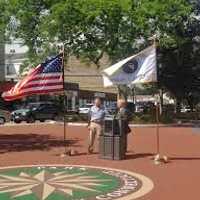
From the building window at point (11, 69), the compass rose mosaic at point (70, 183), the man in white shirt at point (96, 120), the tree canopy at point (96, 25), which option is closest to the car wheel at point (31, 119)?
the tree canopy at point (96, 25)

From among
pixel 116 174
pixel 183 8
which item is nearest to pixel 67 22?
pixel 183 8

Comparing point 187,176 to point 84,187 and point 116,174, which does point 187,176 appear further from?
point 84,187

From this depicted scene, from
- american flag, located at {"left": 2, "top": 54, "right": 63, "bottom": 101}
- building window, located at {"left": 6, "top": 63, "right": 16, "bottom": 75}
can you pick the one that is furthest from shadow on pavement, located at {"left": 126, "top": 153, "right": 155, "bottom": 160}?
building window, located at {"left": 6, "top": 63, "right": 16, "bottom": 75}

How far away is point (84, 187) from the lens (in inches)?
534

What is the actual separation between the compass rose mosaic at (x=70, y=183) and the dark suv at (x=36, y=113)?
104 ft

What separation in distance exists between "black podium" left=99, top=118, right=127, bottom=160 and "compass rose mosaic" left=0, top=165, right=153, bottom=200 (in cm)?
189

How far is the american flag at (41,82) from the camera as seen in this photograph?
1853 cm

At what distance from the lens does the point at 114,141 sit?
18.5m

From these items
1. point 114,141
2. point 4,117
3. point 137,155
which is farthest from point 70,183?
point 4,117

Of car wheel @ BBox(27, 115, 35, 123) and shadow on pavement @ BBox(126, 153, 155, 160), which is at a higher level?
car wheel @ BBox(27, 115, 35, 123)

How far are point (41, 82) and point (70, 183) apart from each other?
5.41 meters

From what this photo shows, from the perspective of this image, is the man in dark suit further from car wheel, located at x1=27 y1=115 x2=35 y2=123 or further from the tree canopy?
car wheel, located at x1=27 y1=115 x2=35 y2=123

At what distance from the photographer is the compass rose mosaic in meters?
12.6

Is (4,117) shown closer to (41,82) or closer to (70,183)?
(41,82)
